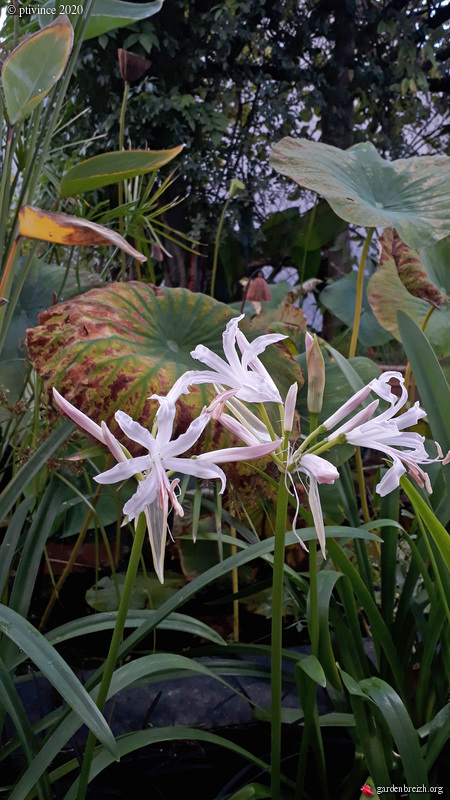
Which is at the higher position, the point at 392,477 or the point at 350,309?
the point at 350,309

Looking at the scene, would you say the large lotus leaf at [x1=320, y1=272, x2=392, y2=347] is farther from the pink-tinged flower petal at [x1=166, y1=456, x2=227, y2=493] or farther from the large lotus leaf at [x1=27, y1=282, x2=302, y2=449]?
the pink-tinged flower petal at [x1=166, y1=456, x2=227, y2=493]

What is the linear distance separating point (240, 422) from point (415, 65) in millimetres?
3676

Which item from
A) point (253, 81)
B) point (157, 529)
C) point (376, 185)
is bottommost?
point (157, 529)

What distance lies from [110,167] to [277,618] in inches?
16.1

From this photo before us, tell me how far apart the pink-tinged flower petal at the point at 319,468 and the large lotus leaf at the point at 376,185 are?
0.55m

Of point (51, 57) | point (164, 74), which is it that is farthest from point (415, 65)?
point (51, 57)

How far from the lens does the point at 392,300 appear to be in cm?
118

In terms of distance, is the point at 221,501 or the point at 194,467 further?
the point at 221,501

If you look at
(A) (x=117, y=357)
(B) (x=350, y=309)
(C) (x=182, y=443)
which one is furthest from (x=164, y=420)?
(B) (x=350, y=309)

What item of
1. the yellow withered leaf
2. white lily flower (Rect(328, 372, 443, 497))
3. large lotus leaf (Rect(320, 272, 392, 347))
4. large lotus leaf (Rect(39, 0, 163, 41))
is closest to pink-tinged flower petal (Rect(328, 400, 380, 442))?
white lily flower (Rect(328, 372, 443, 497))

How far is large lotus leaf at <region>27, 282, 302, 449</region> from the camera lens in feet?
2.48

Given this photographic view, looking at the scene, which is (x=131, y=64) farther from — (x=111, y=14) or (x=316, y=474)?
(x=316, y=474)

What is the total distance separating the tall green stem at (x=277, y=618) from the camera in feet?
1.40

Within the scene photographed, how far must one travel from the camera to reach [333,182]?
971mm
